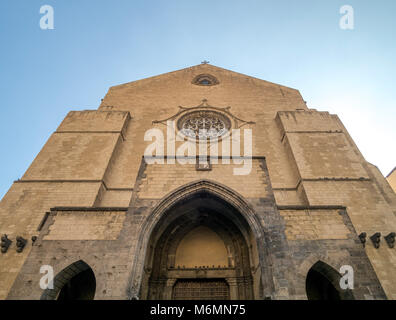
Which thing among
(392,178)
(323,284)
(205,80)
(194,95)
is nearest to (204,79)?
(205,80)

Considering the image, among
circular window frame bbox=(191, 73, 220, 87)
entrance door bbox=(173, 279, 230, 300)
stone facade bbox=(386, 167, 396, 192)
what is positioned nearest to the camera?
entrance door bbox=(173, 279, 230, 300)

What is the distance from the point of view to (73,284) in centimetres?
618

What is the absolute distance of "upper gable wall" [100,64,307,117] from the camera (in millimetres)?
11562

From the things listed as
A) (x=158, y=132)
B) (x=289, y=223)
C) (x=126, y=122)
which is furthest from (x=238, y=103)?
(x=289, y=223)

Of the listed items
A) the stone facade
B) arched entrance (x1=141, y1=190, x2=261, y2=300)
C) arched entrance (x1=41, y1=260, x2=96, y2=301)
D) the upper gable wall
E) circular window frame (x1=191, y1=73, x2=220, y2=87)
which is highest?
circular window frame (x1=191, y1=73, x2=220, y2=87)

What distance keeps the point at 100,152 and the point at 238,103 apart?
6.88 meters

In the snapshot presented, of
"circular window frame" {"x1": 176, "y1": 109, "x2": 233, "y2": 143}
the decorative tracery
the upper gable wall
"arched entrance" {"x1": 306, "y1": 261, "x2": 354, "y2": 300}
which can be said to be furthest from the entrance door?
the upper gable wall

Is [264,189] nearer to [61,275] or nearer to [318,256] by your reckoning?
[318,256]

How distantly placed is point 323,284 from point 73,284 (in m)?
6.37

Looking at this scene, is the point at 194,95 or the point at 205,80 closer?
the point at 194,95

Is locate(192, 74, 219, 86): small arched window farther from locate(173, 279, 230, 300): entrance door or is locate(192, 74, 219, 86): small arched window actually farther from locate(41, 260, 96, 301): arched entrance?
locate(41, 260, 96, 301): arched entrance

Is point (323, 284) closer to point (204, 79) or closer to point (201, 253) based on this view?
point (201, 253)

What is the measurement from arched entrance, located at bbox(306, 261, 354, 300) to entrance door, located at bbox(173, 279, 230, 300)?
7.03 ft

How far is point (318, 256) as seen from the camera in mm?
5051
